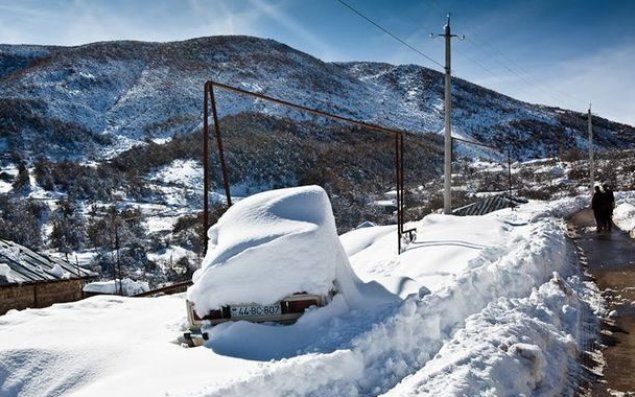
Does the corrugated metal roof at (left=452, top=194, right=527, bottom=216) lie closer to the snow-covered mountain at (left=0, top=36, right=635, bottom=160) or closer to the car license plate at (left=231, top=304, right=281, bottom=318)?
the car license plate at (left=231, top=304, right=281, bottom=318)

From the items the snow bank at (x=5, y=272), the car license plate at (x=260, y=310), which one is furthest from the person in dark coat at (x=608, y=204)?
the snow bank at (x=5, y=272)

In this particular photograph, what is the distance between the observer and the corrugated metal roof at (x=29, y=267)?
11805mm

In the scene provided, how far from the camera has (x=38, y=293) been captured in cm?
1188

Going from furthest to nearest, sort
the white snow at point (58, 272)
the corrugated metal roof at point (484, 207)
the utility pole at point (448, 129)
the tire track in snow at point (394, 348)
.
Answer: the corrugated metal roof at point (484, 207), the utility pole at point (448, 129), the white snow at point (58, 272), the tire track in snow at point (394, 348)

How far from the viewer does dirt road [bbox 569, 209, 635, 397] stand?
5.43 m

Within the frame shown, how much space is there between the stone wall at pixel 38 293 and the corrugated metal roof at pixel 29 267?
163 millimetres

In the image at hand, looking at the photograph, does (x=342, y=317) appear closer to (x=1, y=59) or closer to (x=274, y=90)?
(x=274, y=90)

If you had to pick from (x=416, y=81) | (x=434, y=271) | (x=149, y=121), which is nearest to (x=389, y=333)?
(x=434, y=271)

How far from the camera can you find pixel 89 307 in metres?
7.74

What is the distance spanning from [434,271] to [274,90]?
371 ft

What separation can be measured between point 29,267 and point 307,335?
31.5 ft

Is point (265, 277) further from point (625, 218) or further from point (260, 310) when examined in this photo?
point (625, 218)

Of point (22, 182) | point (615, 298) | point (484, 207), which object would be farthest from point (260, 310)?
point (22, 182)

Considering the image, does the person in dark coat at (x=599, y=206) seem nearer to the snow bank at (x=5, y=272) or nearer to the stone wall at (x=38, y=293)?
the stone wall at (x=38, y=293)
